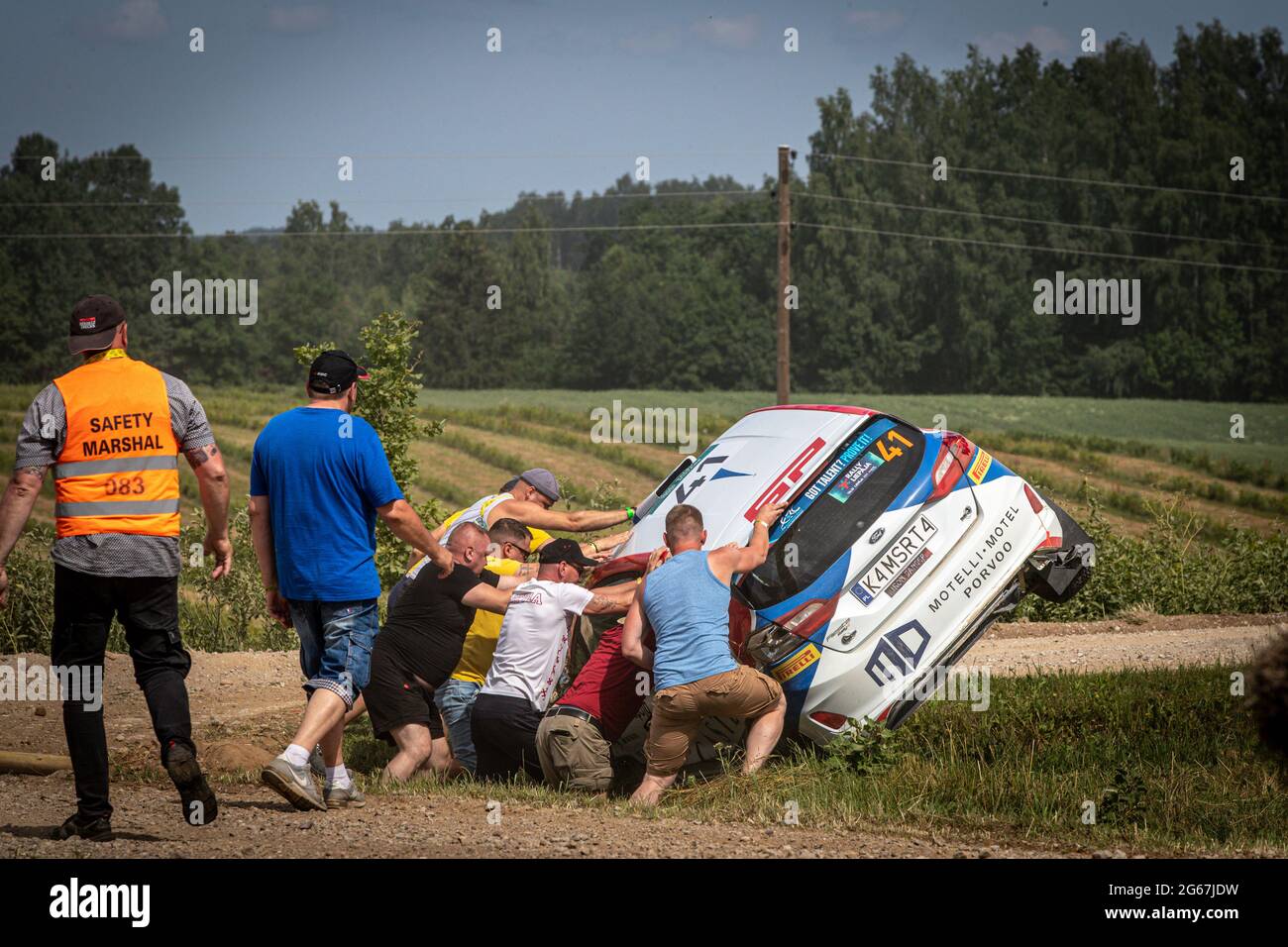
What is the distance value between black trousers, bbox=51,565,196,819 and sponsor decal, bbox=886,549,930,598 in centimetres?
368

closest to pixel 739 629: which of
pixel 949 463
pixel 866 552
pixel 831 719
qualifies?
pixel 831 719

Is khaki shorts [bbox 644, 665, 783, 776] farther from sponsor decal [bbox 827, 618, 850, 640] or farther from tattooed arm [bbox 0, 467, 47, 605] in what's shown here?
tattooed arm [bbox 0, 467, 47, 605]

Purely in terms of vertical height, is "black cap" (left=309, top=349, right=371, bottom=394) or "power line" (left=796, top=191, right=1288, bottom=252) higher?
"power line" (left=796, top=191, right=1288, bottom=252)

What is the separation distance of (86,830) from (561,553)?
299cm

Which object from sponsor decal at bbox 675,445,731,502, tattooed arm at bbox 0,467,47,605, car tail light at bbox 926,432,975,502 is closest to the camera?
tattooed arm at bbox 0,467,47,605

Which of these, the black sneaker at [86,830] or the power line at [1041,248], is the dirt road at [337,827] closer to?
the black sneaker at [86,830]

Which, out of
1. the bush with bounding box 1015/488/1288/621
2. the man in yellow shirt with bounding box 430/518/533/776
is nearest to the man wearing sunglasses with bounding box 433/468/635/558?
the man in yellow shirt with bounding box 430/518/533/776

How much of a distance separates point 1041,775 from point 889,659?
96cm

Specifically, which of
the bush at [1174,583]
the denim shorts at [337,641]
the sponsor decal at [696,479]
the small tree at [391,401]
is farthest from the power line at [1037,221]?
the denim shorts at [337,641]

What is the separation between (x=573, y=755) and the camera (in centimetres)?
750

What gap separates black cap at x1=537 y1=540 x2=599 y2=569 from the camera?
805 cm

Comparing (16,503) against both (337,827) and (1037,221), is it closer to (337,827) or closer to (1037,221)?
(337,827)

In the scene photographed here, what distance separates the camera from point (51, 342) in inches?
2660
